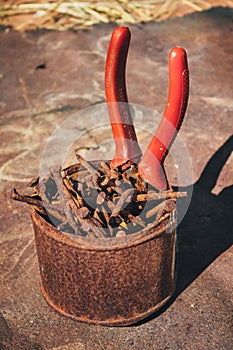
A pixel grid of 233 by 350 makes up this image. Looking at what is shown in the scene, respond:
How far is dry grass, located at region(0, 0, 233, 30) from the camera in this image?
23.1 ft

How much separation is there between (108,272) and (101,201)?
1.13 feet

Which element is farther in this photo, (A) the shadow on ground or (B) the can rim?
(A) the shadow on ground

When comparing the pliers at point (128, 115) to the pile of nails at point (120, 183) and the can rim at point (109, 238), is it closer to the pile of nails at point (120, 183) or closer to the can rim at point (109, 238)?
the pile of nails at point (120, 183)

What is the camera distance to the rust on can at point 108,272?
2930mm

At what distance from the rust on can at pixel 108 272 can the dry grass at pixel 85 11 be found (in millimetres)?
4367

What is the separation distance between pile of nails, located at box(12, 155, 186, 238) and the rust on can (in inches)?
2.5

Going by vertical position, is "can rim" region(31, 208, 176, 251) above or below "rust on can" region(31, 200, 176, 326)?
above

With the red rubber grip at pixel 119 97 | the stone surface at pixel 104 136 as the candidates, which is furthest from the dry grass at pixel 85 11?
the red rubber grip at pixel 119 97

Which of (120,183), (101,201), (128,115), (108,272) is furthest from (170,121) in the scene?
(108,272)

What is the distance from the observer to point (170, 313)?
11.2 ft

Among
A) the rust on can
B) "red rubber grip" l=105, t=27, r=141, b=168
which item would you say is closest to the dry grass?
"red rubber grip" l=105, t=27, r=141, b=168

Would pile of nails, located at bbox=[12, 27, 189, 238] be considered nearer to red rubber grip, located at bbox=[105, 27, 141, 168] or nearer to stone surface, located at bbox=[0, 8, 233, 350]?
red rubber grip, located at bbox=[105, 27, 141, 168]

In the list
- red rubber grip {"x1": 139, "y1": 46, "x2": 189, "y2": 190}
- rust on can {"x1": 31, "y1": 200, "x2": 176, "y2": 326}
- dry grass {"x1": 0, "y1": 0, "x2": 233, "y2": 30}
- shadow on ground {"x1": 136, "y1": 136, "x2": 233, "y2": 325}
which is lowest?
dry grass {"x1": 0, "y1": 0, "x2": 233, "y2": 30}

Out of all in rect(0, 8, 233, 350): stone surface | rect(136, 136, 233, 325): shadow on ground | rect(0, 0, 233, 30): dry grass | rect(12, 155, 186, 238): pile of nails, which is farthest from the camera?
rect(0, 0, 233, 30): dry grass
